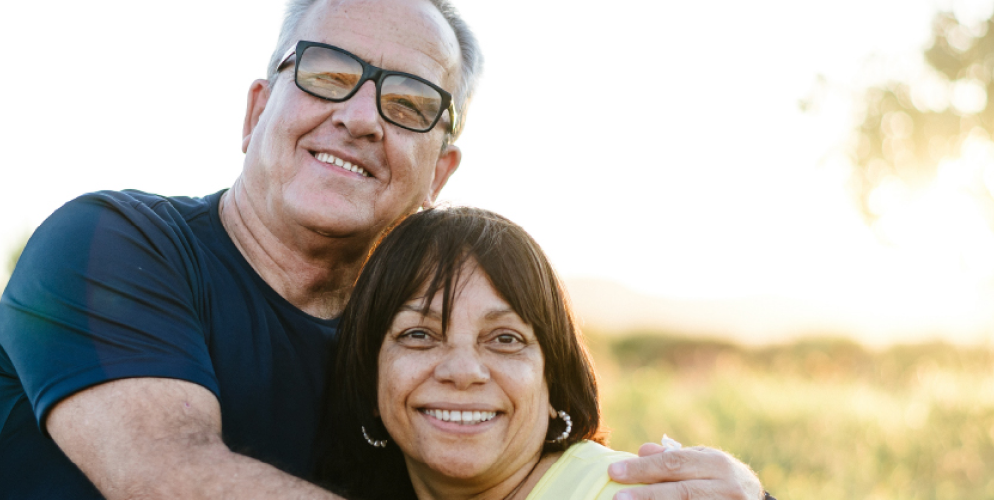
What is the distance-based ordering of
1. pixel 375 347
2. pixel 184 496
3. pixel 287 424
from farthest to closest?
pixel 287 424
pixel 375 347
pixel 184 496

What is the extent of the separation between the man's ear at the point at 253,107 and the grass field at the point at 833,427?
11.0 feet

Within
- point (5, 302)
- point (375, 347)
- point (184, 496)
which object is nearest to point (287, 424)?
point (375, 347)

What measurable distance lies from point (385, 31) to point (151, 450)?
6.09ft

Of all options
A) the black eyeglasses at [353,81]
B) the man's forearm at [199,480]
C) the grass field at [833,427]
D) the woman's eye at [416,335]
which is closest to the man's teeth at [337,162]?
the black eyeglasses at [353,81]

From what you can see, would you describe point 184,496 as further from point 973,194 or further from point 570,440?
point 973,194

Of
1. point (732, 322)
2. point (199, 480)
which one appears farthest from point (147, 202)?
point (732, 322)

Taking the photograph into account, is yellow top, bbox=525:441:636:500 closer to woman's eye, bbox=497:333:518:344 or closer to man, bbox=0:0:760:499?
man, bbox=0:0:760:499

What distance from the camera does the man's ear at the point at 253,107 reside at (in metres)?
3.59

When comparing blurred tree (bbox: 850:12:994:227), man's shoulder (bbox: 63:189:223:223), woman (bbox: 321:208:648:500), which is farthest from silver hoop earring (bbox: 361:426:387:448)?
blurred tree (bbox: 850:12:994:227)

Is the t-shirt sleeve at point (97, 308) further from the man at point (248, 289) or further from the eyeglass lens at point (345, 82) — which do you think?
the eyeglass lens at point (345, 82)

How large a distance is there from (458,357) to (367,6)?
1.66 meters

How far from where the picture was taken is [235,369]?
2637 mm

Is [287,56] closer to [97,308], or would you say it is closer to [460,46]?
[460,46]

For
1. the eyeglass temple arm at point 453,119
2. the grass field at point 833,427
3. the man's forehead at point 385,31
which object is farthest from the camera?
the grass field at point 833,427
